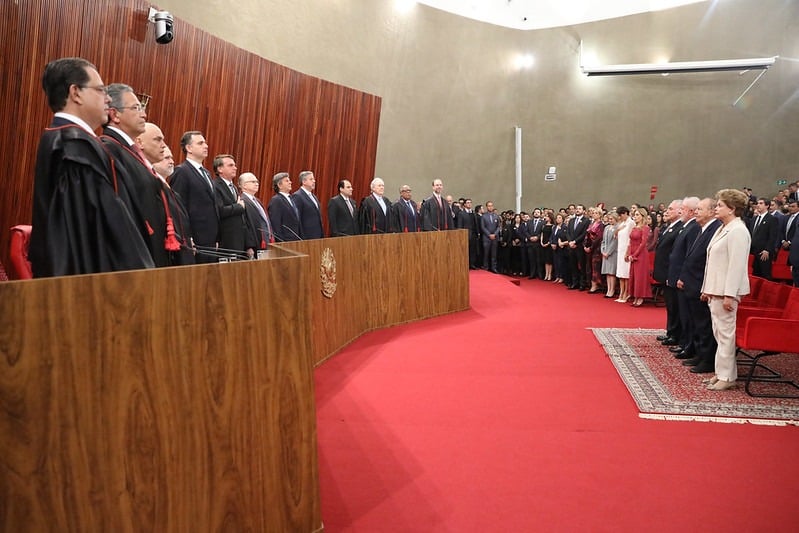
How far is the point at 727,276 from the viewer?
3.48 metres

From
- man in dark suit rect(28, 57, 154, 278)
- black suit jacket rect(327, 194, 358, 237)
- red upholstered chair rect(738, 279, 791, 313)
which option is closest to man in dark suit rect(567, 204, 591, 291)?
black suit jacket rect(327, 194, 358, 237)

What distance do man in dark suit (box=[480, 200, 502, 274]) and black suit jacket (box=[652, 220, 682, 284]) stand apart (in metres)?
5.84

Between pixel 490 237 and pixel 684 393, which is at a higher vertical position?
pixel 490 237

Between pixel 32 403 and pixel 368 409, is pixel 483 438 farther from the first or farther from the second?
pixel 32 403

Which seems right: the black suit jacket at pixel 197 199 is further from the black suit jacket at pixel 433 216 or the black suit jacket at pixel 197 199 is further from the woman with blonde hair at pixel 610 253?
the woman with blonde hair at pixel 610 253

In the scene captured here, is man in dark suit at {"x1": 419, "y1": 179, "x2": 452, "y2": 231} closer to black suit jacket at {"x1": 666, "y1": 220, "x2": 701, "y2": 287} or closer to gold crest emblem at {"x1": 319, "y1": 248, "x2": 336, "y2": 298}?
gold crest emblem at {"x1": 319, "y1": 248, "x2": 336, "y2": 298}

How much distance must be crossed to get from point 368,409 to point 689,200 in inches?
128

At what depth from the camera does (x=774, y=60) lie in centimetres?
1176

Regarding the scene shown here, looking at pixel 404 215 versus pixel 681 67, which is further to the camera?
pixel 681 67

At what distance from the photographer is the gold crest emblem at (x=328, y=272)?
430 cm

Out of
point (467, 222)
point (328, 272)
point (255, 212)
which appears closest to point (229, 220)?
point (255, 212)

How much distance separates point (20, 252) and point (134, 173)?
435 millimetres

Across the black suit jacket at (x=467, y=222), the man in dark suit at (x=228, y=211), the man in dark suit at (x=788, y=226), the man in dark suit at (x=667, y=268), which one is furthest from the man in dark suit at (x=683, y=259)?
the black suit jacket at (x=467, y=222)

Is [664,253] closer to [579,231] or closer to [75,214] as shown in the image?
[579,231]
